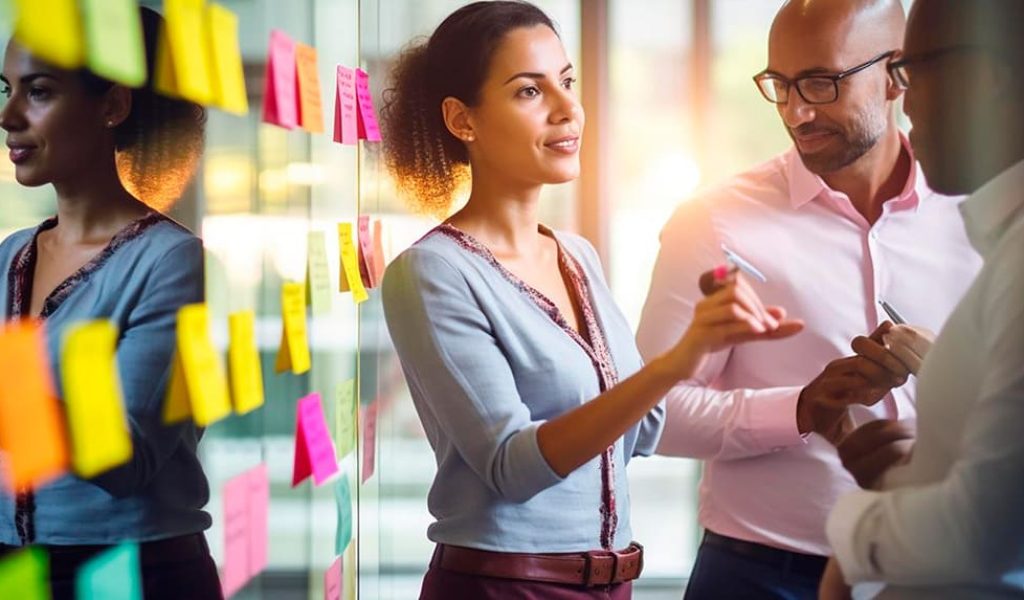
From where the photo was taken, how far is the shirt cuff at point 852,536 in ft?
3.64

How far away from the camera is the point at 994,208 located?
1.08 meters

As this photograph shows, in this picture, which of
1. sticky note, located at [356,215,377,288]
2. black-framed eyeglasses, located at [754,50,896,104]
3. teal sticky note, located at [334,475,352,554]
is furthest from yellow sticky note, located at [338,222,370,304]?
black-framed eyeglasses, located at [754,50,896,104]

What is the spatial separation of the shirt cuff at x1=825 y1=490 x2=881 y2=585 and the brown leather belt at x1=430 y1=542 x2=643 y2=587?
0.93 ft

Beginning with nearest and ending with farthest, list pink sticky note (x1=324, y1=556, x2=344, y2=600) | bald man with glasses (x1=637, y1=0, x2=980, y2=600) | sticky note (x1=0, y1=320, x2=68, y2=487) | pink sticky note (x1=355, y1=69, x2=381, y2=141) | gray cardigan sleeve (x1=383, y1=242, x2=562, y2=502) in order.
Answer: sticky note (x1=0, y1=320, x2=68, y2=487) < bald man with glasses (x1=637, y1=0, x2=980, y2=600) < gray cardigan sleeve (x1=383, y1=242, x2=562, y2=502) < pink sticky note (x1=355, y1=69, x2=381, y2=141) < pink sticky note (x1=324, y1=556, x2=344, y2=600)

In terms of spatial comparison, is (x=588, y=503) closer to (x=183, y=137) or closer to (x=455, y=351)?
(x=455, y=351)

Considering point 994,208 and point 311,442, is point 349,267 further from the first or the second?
point 994,208

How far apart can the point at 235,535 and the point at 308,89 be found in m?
0.55

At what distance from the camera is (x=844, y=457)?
1.18m

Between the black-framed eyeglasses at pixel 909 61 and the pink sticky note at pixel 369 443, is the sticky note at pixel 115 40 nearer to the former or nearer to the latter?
the black-framed eyeglasses at pixel 909 61

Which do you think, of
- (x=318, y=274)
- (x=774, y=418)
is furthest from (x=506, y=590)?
(x=318, y=274)

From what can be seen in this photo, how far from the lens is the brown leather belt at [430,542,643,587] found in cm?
134

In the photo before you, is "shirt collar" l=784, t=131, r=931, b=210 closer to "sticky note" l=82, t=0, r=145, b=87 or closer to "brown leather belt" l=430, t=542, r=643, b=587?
"brown leather belt" l=430, t=542, r=643, b=587

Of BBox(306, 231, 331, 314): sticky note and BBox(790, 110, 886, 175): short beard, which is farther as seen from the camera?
BBox(306, 231, 331, 314): sticky note

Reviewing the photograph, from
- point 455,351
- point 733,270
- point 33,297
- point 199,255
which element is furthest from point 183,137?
point 733,270
